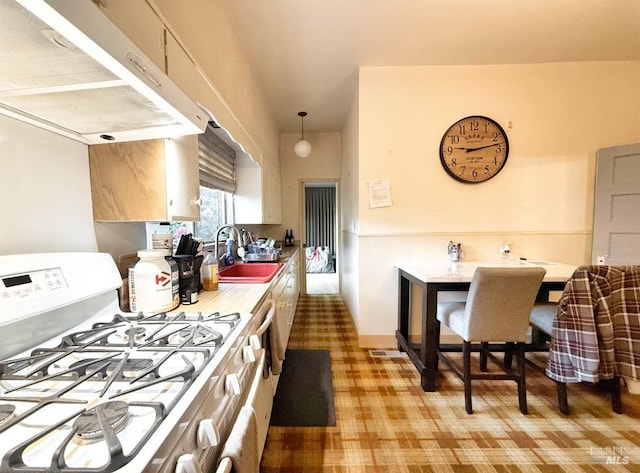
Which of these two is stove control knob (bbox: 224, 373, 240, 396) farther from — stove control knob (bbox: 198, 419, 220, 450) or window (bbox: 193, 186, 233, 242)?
window (bbox: 193, 186, 233, 242)

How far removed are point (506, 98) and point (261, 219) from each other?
2736 mm

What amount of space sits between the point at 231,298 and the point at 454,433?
1.52 m

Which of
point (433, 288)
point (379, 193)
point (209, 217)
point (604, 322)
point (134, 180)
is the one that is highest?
point (379, 193)

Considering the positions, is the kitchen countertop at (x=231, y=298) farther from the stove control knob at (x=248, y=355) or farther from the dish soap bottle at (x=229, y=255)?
the dish soap bottle at (x=229, y=255)

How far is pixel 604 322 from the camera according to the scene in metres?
1.54

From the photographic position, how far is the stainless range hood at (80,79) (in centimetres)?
50

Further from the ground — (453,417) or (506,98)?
(506,98)

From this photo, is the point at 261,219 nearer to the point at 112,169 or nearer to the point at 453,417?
the point at 112,169

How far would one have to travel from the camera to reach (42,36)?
0.52 meters

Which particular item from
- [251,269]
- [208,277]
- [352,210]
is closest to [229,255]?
[251,269]

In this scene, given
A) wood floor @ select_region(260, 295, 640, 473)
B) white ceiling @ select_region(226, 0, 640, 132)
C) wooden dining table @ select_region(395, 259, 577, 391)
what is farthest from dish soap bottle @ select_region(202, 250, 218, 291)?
white ceiling @ select_region(226, 0, 640, 132)

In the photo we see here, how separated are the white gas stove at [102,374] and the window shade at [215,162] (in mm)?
1180

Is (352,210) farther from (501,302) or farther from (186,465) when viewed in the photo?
(186,465)

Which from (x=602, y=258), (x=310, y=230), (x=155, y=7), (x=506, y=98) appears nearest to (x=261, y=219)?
(x=155, y=7)
